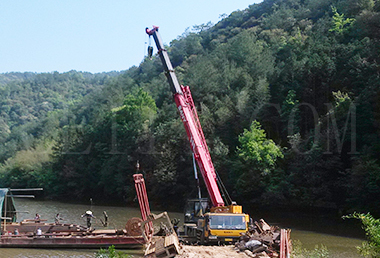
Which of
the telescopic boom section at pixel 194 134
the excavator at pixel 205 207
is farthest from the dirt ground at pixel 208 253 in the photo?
the telescopic boom section at pixel 194 134

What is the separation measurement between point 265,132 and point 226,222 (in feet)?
99.2

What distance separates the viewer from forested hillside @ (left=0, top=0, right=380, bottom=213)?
127ft

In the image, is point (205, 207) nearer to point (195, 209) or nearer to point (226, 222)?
point (195, 209)

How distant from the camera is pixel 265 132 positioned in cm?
4909

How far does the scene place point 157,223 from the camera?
119 feet

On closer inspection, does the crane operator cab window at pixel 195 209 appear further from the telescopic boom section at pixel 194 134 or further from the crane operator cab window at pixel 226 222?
the crane operator cab window at pixel 226 222

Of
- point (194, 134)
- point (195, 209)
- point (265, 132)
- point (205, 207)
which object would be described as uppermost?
point (194, 134)

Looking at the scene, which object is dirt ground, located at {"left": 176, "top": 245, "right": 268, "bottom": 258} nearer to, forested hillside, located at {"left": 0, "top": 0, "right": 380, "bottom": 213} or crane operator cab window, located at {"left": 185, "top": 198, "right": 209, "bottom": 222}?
crane operator cab window, located at {"left": 185, "top": 198, "right": 209, "bottom": 222}

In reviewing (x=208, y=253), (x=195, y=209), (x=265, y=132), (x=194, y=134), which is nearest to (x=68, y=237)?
(x=195, y=209)

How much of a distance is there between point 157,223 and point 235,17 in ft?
313

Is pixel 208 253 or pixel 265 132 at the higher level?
pixel 265 132

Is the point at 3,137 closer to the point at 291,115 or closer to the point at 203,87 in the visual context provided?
the point at 203,87

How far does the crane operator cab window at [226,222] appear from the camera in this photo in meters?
19.8

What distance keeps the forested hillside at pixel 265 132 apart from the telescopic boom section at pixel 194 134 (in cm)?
1623
